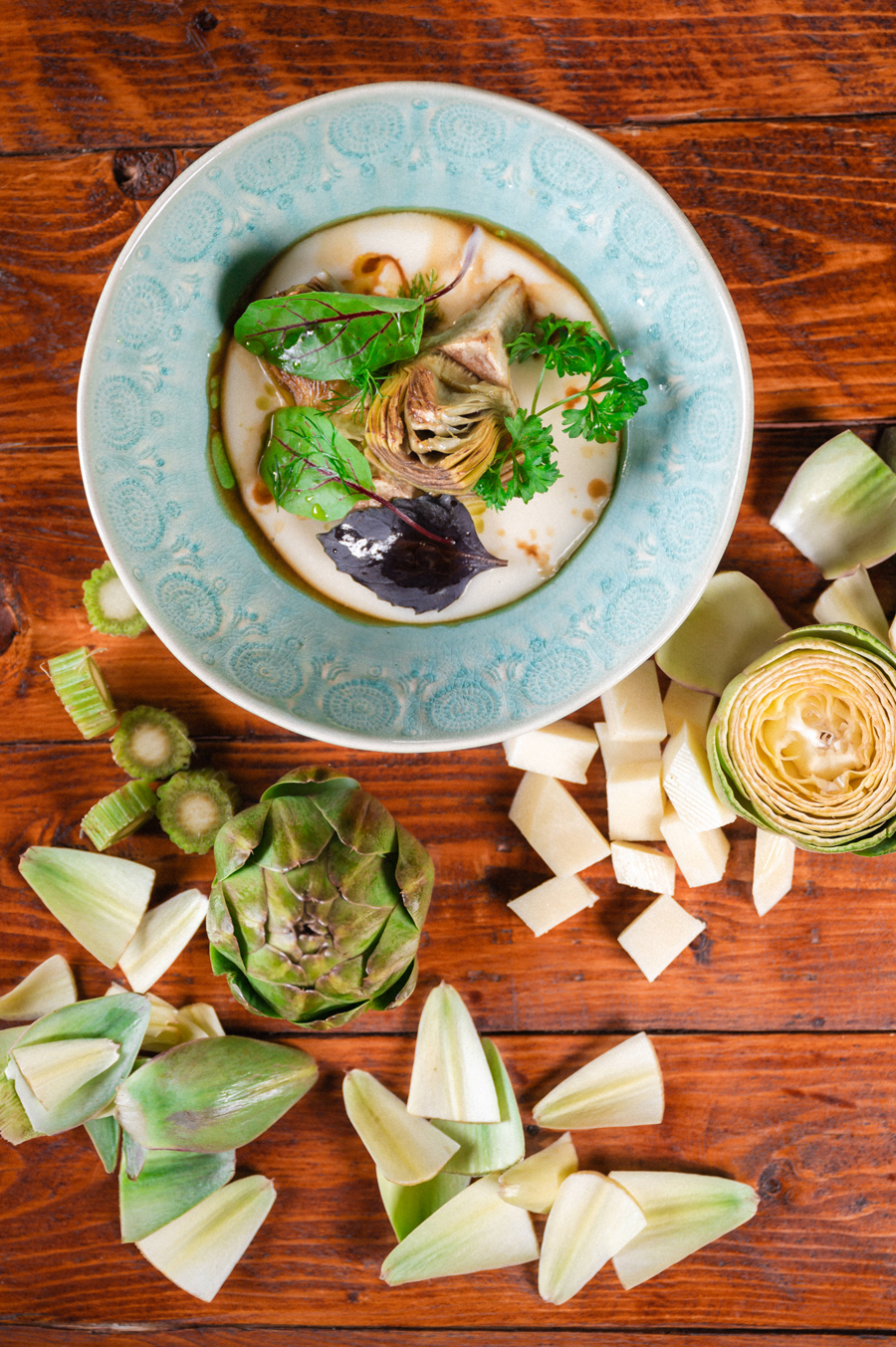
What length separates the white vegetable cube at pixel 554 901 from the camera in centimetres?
128

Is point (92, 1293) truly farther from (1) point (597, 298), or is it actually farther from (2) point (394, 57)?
(2) point (394, 57)

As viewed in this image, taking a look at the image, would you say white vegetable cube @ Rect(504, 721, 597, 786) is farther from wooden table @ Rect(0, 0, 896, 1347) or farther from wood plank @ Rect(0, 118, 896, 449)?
wood plank @ Rect(0, 118, 896, 449)

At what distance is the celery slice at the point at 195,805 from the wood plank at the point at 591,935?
0.13ft

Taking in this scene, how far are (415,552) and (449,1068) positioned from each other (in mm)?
671

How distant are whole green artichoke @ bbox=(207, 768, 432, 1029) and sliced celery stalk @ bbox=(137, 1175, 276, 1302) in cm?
34

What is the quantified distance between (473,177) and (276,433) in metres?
0.38

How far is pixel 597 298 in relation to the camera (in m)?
1.20

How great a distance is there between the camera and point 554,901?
50.2 inches

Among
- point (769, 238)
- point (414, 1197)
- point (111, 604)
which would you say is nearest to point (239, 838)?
point (111, 604)

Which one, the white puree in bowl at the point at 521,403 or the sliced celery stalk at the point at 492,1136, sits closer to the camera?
the white puree in bowl at the point at 521,403

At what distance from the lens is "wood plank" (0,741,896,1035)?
4.24 feet

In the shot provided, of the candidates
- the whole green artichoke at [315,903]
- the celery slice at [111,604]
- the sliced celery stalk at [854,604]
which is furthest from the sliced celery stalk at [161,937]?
the sliced celery stalk at [854,604]

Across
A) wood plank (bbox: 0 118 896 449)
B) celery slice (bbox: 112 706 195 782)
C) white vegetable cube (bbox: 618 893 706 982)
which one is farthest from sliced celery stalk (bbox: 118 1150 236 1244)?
wood plank (bbox: 0 118 896 449)

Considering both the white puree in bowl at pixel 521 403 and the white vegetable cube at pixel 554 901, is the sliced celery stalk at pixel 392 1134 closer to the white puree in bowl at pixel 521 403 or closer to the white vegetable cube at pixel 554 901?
the white vegetable cube at pixel 554 901
